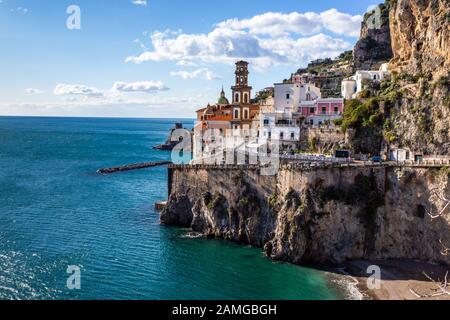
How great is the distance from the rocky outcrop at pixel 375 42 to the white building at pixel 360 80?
737 inches

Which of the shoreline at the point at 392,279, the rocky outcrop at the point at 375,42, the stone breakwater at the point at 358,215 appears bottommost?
the shoreline at the point at 392,279

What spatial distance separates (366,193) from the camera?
44469 millimetres

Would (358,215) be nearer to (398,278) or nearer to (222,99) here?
(398,278)

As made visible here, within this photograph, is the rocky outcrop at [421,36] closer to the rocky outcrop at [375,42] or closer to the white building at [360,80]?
the white building at [360,80]

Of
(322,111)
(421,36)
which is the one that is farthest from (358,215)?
(421,36)

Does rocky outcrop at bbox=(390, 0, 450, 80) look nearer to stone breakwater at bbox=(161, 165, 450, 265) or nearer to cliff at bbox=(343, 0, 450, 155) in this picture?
cliff at bbox=(343, 0, 450, 155)

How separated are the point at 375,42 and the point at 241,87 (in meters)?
36.4

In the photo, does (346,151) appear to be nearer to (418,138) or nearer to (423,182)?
(418,138)

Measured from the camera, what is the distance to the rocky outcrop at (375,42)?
86.4 metres

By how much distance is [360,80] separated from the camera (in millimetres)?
65062

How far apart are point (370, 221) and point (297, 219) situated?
7.42m
